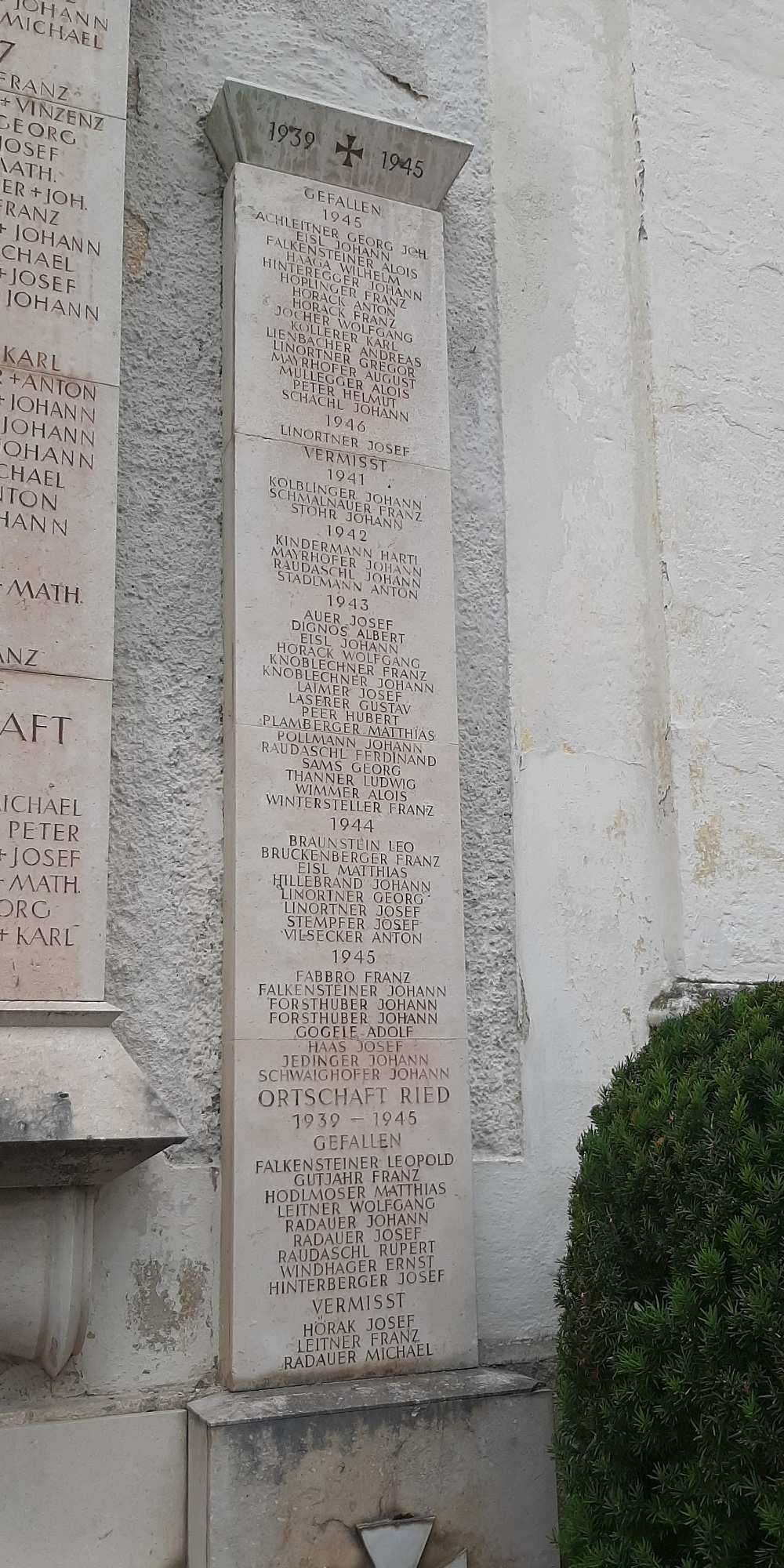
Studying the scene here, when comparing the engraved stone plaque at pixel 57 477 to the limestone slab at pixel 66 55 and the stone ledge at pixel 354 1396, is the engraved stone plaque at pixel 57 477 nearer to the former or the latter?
the limestone slab at pixel 66 55

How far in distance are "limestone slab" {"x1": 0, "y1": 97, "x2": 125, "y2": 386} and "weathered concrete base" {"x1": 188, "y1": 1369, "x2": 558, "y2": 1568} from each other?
259 cm

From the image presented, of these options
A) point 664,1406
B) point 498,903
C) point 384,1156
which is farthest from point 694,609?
point 664,1406

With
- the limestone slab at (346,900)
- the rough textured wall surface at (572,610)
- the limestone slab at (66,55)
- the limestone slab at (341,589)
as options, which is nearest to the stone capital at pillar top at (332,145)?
the limestone slab at (66,55)

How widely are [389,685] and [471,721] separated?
41 cm

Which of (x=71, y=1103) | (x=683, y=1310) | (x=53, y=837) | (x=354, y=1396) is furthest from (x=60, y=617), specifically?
(x=683, y=1310)

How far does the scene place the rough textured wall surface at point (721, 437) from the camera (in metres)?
4.76

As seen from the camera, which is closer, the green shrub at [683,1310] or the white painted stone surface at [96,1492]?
the green shrub at [683,1310]

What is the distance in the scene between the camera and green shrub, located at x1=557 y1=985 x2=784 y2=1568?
268 centimetres

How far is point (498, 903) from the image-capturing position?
4.32 meters

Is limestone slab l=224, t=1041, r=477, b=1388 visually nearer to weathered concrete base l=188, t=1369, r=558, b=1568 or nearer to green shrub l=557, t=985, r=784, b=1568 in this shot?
weathered concrete base l=188, t=1369, r=558, b=1568

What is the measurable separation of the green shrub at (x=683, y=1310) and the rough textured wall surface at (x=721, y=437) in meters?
1.39

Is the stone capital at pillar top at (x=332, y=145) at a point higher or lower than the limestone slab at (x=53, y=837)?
higher

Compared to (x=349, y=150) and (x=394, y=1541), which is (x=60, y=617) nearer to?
(x=349, y=150)

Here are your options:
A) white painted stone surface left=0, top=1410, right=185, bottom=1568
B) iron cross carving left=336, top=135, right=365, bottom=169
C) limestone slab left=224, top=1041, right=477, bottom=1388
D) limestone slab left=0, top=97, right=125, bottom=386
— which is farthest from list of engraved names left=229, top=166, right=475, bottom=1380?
limestone slab left=0, top=97, right=125, bottom=386
